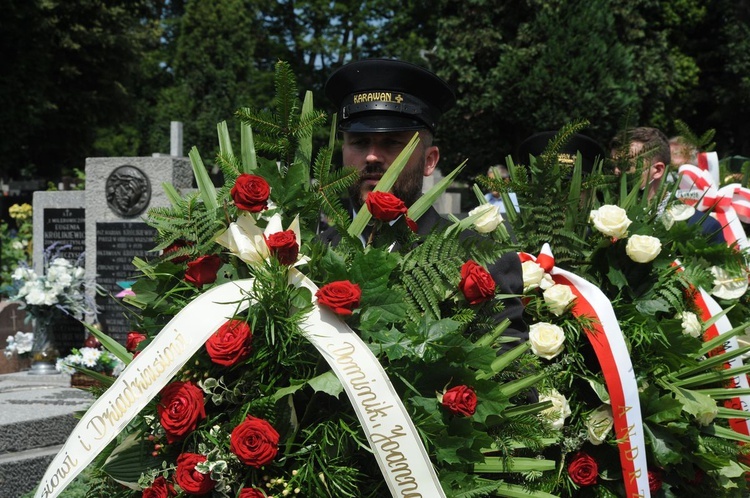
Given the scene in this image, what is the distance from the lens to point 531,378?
2408mm

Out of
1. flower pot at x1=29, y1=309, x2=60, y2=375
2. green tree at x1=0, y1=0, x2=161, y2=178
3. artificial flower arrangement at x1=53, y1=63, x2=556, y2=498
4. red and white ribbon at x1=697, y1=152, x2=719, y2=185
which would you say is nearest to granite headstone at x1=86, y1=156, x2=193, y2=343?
flower pot at x1=29, y1=309, x2=60, y2=375

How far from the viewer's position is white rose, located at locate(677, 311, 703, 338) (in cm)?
326

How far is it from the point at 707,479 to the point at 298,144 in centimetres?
190

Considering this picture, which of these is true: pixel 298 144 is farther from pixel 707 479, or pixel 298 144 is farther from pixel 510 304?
pixel 707 479

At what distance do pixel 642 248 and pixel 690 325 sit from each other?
0.36m

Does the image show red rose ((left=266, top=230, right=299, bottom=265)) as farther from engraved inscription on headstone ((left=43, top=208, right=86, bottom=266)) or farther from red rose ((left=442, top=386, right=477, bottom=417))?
engraved inscription on headstone ((left=43, top=208, right=86, bottom=266))

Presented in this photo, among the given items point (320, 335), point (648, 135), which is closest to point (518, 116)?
point (648, 135)

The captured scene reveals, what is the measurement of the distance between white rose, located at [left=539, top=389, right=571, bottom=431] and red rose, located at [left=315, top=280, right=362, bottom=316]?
900mm

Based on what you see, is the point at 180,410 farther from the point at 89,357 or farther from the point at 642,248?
the point at 89,357

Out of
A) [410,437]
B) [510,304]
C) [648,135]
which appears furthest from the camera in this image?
[648,135]

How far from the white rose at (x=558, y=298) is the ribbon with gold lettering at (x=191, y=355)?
1164 mm

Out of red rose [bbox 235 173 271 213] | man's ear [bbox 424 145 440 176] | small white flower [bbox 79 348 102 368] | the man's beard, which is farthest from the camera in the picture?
small white flower [bbox 79 348 102 368]

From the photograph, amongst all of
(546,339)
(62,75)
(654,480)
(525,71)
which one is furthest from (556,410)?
(62,75)

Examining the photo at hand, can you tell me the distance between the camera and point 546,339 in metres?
2.84
